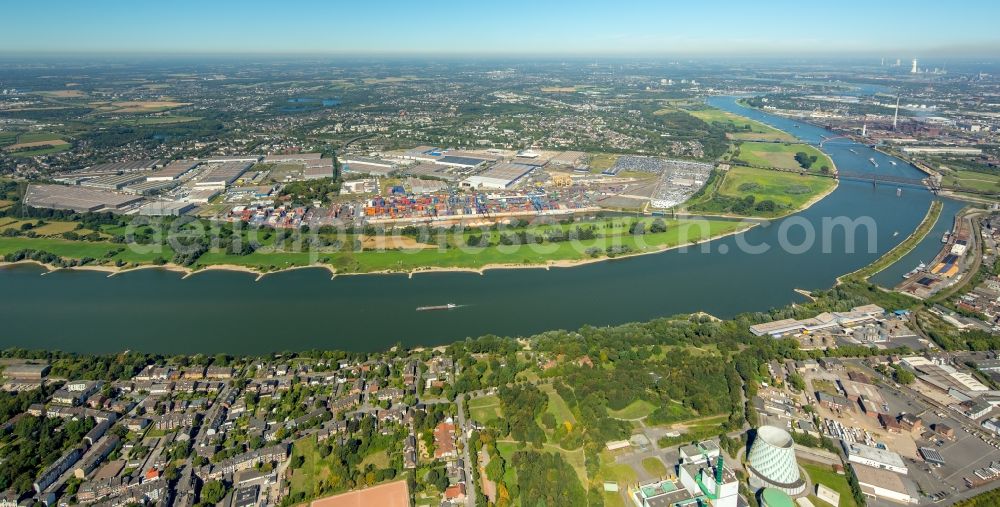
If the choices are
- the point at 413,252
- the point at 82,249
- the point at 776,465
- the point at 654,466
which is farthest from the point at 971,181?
the point at 82,249

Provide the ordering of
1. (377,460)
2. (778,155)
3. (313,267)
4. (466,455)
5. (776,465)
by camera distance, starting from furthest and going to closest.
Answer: (778,155) < (313,267) < (466,455) < (377,460) < (776,465)

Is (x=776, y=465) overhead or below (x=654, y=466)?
overhead

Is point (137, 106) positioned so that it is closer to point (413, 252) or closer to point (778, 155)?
point (413, 252)

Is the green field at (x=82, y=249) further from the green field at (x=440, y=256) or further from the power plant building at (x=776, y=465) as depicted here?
the power plant building at (x=776, y=465)

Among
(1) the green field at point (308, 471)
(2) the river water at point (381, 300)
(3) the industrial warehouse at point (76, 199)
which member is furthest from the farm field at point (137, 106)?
(1) the green field at point (308, 471)

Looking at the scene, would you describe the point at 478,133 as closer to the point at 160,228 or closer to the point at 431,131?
the point at 431,131

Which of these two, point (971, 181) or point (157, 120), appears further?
point (157, 120)
